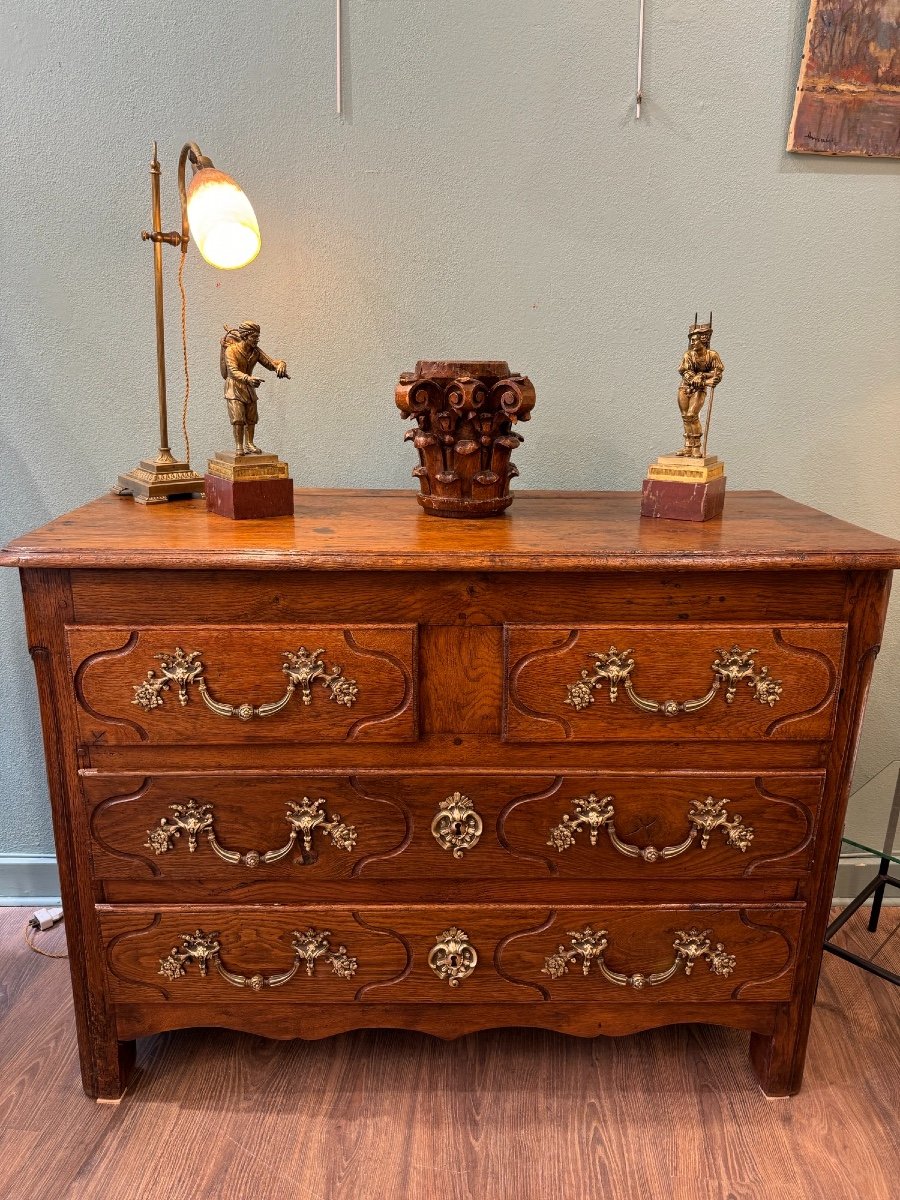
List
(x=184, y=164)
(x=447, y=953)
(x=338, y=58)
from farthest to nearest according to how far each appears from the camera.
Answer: (x=338, y=58)
(x=184, y=164)
(x=447, y=953)

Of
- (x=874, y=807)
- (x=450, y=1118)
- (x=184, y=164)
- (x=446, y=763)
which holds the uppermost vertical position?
(x=184, y=164)

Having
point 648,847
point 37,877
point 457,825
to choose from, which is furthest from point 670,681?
A: point 37,877

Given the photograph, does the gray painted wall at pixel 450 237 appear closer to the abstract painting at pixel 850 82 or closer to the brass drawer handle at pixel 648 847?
the abstract painting at pixel 850 82

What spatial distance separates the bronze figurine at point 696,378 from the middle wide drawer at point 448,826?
23.6 inches

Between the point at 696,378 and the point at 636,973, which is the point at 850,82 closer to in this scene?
the point at 696,378

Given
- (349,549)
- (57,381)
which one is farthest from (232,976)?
(57,381)

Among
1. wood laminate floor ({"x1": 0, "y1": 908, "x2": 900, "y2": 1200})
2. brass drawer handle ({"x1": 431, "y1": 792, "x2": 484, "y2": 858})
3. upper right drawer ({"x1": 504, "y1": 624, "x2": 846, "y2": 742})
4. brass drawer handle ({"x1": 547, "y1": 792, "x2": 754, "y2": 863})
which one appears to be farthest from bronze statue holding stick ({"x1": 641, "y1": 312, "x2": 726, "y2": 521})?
wood laminate floor ({"x1": 0, "y1": 908, "x2": 900, "y2": 1200})

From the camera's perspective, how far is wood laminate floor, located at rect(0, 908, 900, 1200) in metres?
1.38

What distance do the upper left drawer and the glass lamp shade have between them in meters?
0.65

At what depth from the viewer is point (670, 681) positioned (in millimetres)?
1320

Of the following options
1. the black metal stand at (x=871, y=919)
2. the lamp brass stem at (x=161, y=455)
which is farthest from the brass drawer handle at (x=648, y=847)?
the lamp brass stem at (x=161, y=455)

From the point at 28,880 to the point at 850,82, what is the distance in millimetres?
2623

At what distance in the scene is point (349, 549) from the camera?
4.11 ft

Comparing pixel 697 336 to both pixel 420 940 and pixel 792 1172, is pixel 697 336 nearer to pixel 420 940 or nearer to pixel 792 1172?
pixel 420 940
